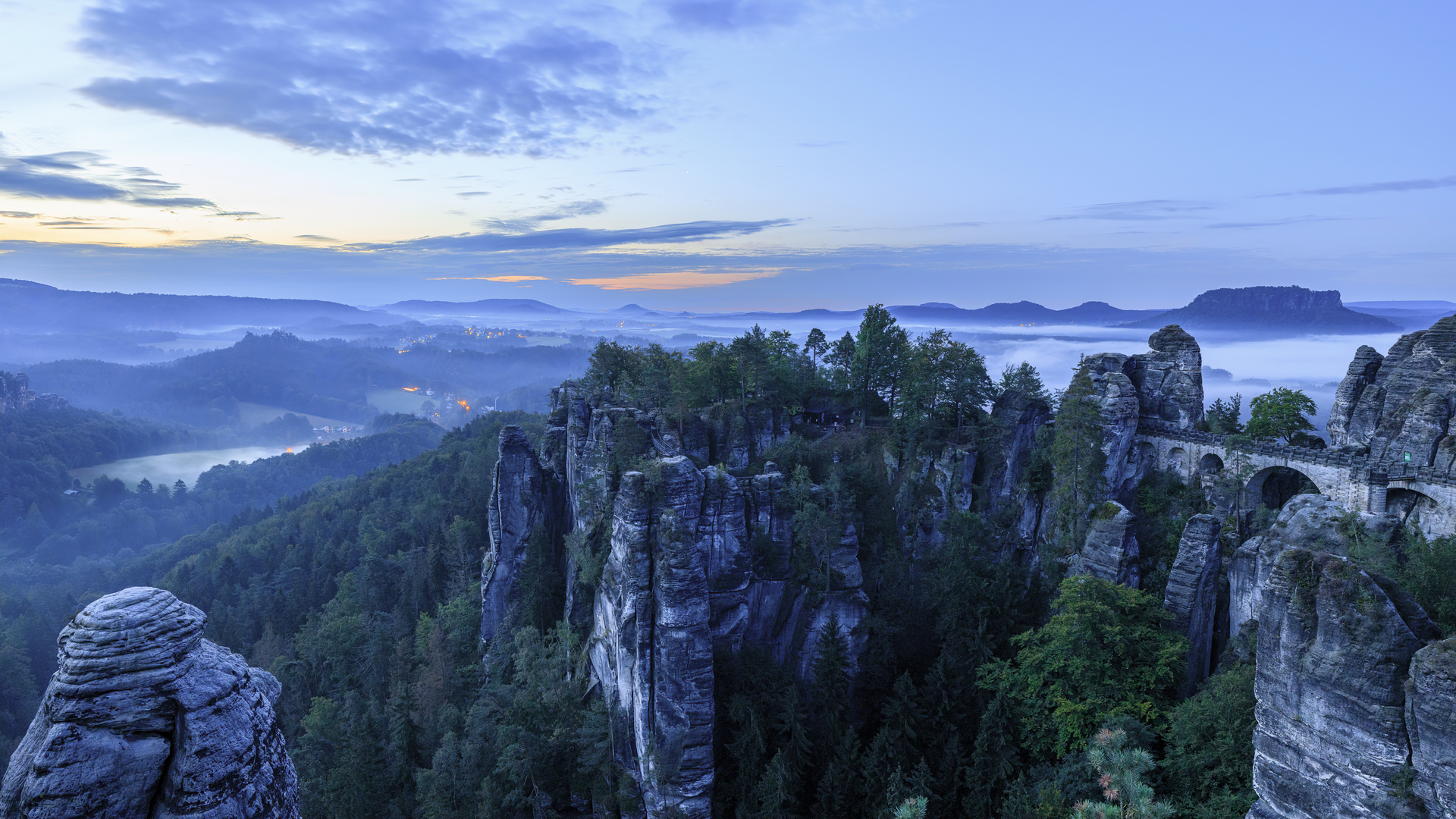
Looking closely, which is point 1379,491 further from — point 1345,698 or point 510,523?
point 510,523

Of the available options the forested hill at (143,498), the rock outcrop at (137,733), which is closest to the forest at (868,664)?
the rock outcrop at (137,733)

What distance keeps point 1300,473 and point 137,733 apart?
45.0 m

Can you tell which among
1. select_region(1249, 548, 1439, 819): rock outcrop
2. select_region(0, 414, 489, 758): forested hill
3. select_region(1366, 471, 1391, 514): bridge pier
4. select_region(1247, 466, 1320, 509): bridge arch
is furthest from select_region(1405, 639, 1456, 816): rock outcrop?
select_region(0, 414, 489, 758): forested hill

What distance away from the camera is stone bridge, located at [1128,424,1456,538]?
29281mm

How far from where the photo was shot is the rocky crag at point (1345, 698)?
12.5m

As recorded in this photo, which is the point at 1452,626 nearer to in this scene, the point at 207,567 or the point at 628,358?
the point at 628,358

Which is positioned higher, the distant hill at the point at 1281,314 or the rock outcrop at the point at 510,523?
the distant hill at the point at 1281,314

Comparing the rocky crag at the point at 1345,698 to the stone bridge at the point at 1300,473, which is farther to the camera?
the stone bridge at the point at 1300,473

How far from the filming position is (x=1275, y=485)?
35.7 metres

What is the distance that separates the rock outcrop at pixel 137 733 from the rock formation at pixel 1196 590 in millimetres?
29298

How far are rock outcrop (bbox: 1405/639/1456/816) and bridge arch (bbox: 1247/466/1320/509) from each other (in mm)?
26584

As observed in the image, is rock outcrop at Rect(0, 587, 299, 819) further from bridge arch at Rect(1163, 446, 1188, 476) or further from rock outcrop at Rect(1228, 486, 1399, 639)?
bridge arch at Rect(1163, 446, 1188, 476)

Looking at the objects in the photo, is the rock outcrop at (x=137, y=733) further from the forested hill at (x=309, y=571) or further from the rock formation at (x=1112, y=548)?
the forested hill at (x=309, y=571)

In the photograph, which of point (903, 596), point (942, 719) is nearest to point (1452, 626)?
point (942, 719)
